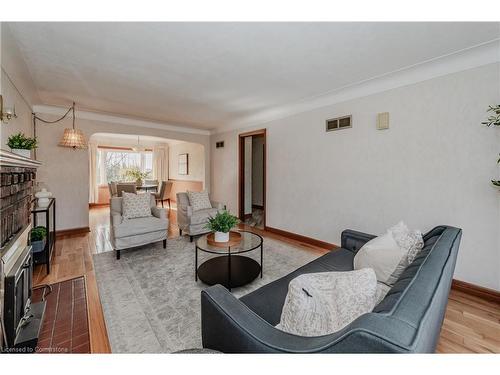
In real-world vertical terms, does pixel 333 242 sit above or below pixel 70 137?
below

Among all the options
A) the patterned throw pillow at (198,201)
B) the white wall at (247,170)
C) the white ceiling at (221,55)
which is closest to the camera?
the white ceiling at (221,55)

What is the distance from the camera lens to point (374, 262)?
154 centimetres

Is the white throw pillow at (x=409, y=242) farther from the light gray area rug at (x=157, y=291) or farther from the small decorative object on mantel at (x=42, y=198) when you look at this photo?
the small decorative object on mantel at (x=42, y=198)

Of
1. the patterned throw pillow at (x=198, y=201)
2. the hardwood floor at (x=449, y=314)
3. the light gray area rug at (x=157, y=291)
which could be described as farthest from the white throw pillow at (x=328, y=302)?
the patterned throw pillow at (x=198, y=201)

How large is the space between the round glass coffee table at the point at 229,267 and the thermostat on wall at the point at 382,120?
2101mm

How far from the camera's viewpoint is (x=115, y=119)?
4418 millimetres

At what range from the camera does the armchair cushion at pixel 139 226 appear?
297cm

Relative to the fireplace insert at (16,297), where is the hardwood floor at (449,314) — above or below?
below

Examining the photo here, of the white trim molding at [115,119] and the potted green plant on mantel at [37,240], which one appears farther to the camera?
the white trim molding at [115,119]

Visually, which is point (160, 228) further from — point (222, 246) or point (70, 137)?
point (70, 137)

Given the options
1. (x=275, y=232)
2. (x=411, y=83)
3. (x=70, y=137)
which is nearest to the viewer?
(x=411, y=83)

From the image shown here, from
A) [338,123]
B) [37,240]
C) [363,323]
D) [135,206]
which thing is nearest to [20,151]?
[37,240]
